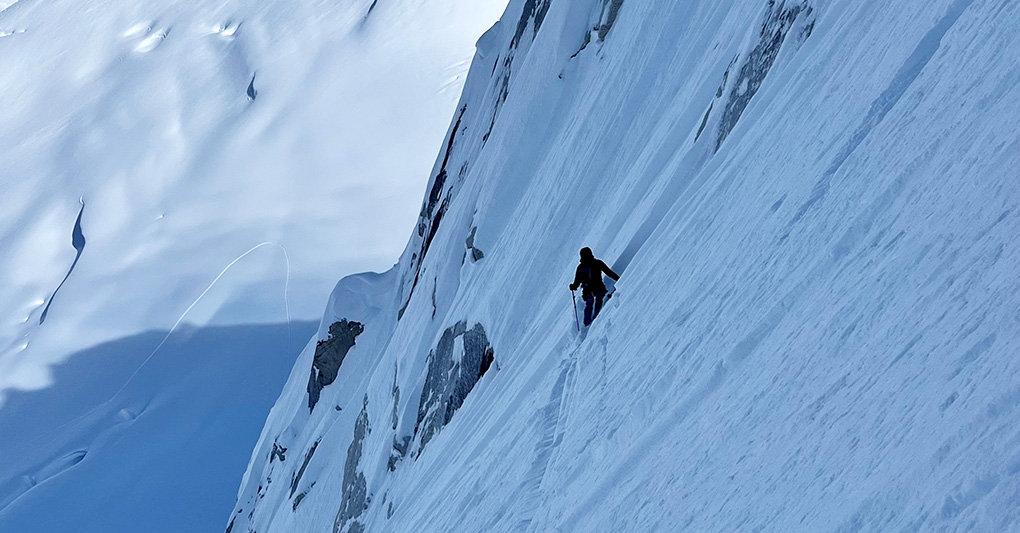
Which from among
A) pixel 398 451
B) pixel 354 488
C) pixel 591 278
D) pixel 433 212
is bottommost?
pixel 354 488

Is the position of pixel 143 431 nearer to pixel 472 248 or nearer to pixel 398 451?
pixel 398 451

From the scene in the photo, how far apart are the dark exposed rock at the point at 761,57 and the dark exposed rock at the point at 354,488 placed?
8.72 metres

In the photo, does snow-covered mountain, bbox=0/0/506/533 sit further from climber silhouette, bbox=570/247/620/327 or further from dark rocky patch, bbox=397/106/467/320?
climber silhouette, bbox=570/247/620/327

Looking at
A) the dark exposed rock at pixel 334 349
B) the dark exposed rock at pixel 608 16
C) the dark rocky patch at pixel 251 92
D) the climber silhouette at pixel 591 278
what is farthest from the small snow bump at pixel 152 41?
the climber silhouette at pixel 591 278

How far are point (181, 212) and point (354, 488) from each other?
39.6m

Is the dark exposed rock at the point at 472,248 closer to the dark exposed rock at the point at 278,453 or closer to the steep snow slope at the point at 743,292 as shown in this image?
the steep snow slope at the point at 743,292

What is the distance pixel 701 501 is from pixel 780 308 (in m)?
1.20

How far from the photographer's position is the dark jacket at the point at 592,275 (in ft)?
26.4

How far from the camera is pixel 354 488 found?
52.5 feet

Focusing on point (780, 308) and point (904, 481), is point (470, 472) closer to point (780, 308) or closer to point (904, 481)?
point (780, 308)

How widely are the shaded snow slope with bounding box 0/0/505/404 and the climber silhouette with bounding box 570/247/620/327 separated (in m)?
33.0

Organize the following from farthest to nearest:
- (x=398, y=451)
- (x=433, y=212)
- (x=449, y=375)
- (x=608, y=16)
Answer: (x=433, y=212) → (x=398, y=451) → (x=608, y=16) → (x=449, y=375)

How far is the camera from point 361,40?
→ 61.2 m

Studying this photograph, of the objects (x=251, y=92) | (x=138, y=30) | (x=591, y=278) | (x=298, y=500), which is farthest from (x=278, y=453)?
(x=138, y=30)
